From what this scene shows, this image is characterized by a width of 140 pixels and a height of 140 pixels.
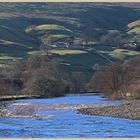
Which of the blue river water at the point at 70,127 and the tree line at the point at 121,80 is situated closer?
the blue river water at the point at 70,127

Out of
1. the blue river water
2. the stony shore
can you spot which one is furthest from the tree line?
the blue river water

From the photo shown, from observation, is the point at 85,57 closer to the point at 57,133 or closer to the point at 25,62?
the point at 25,62

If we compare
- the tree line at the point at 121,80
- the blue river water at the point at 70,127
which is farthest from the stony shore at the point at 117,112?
the tree line at the point at 121,80

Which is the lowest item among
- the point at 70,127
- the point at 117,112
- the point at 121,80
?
the point at 117,112

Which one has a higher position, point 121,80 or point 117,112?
point 121,80

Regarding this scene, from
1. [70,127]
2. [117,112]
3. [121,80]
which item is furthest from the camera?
[121,80]

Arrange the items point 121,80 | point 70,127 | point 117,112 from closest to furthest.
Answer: point 70,127, point 117,112, point 121,80

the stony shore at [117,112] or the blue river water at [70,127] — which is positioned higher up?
the blue river water at [70,127]

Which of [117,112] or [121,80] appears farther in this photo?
[121,80]

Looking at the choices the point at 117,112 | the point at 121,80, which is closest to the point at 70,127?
the point at 117,112

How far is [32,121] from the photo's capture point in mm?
42438

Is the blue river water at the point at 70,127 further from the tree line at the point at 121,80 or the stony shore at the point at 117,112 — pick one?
the tree line at the point at 121,80

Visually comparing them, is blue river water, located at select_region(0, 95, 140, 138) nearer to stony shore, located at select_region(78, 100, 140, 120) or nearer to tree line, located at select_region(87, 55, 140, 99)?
stony shore, located at select_region(78, 100, 140, 120)

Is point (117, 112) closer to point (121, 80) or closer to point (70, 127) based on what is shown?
point (70, 127)
